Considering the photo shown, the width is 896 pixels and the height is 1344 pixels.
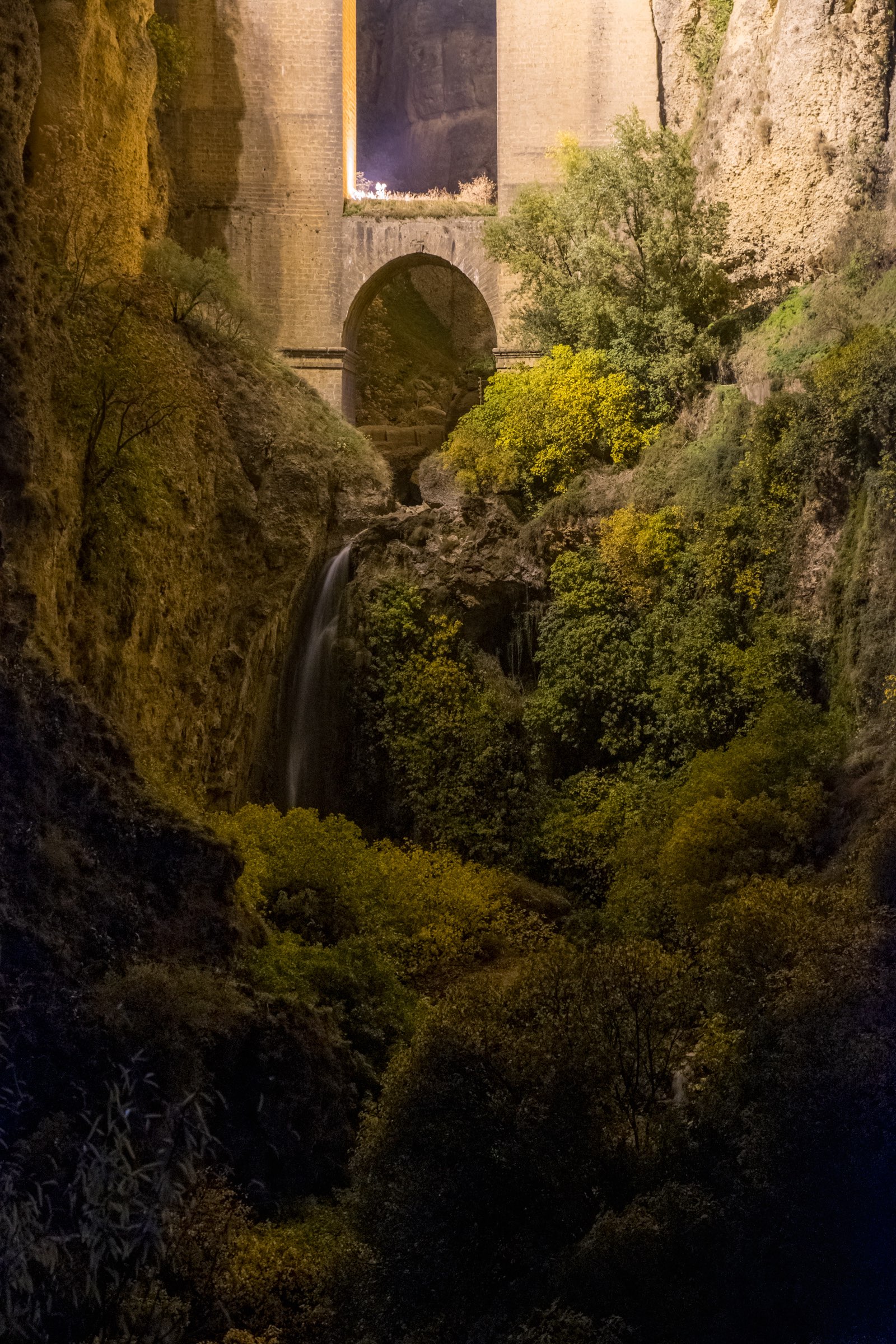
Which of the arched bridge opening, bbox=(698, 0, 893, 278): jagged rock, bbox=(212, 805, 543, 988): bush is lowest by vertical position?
bbox=(212, 805, 543, 988): bush

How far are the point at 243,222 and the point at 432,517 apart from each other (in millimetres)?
11104

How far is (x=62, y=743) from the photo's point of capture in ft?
42.7

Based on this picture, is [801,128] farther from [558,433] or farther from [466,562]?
[466,562]

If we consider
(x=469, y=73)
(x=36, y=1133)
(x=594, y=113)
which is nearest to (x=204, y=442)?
(x=36, y=1133)

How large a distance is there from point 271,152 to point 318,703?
14.2 metres

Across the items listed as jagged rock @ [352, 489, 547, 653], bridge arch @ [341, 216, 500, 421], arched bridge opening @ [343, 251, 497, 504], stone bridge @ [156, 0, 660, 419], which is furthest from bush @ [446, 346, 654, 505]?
arched bridge opening @ [343, 251, 497, 504]

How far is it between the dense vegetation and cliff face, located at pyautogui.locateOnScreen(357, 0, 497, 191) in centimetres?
1742

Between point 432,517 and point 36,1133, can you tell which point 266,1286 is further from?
point 432,517

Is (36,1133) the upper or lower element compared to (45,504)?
lower

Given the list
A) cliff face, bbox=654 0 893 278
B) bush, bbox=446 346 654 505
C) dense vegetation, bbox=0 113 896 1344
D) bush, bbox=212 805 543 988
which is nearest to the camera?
dense vegetation, bbox=0 113 896 1344

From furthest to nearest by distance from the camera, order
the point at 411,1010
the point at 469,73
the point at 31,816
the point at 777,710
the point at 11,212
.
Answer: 1. the point at 469,73
2. the point at 777,710
3. the point at 411,1010
4. the point at 11,212
5. the point at 31,816

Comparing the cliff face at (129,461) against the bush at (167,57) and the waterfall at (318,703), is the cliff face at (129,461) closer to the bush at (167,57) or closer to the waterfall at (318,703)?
the waterfall at (318,703)

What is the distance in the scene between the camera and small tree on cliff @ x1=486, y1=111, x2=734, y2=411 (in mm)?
23953

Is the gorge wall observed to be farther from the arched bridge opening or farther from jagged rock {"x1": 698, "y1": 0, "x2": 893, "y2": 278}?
the arched bridge opening
